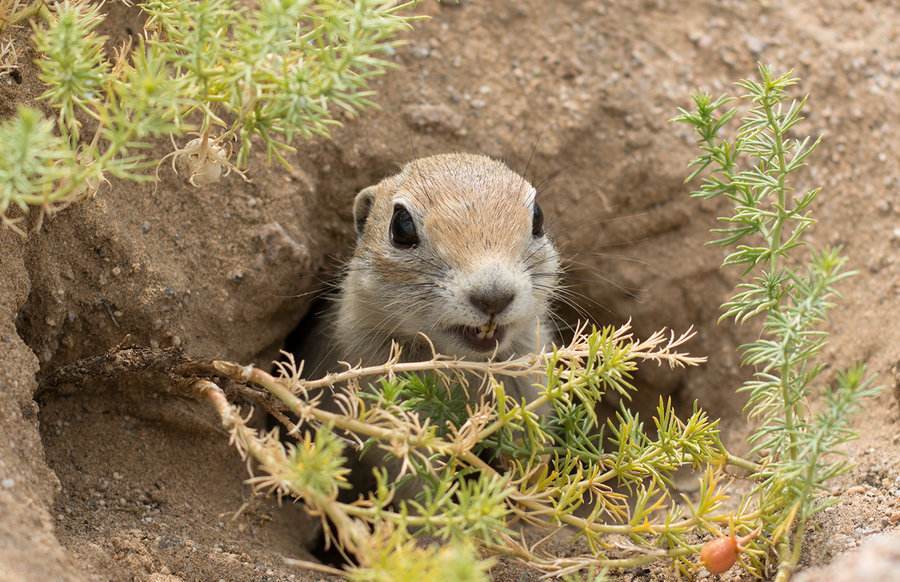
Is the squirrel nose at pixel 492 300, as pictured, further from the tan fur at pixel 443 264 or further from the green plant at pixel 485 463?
the green plant at pixel 485 463

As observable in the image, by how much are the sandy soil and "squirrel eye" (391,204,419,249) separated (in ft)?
2.06

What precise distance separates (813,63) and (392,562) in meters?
4.32

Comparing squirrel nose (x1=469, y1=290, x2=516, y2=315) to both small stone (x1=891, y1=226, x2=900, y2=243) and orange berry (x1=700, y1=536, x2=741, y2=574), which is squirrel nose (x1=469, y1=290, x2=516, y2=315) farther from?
small stone (x1=891, y1=226, x2=900, y2=243)

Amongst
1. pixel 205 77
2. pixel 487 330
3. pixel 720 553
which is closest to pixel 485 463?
pixel 720 553

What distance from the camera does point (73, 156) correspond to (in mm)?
2646

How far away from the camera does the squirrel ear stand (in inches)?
202

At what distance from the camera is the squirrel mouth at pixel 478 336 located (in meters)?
4.15

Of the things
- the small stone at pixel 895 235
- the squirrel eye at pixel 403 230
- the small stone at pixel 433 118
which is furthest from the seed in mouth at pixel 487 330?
the small stone at pixel 895 235

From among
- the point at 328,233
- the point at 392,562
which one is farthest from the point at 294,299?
the point at 392,562

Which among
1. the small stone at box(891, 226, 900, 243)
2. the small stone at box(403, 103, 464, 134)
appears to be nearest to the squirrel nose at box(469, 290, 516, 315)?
the small stone at box(403, 103, 464, 134)

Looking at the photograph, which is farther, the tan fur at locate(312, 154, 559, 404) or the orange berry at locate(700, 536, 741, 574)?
the tan fur at locate(312, 154, 559, 404)

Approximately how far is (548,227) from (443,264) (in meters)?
1.46

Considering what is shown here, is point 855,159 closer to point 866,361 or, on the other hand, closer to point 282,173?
point 866,361

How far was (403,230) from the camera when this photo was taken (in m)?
4.58
